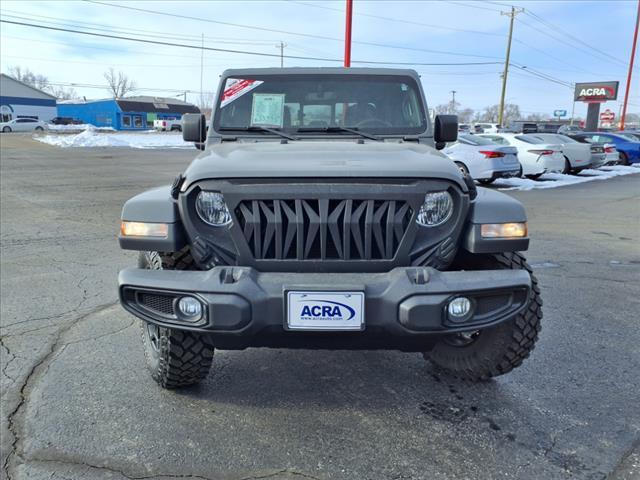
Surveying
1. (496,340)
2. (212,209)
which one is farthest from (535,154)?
(212,209)

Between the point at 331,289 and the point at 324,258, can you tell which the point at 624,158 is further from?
the point at 331,289

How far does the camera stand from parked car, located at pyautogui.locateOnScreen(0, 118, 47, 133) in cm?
4833

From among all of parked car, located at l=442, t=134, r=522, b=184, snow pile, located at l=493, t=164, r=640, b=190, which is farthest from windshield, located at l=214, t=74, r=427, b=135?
snow pile, located at l=493, t=164, r=640, b=190

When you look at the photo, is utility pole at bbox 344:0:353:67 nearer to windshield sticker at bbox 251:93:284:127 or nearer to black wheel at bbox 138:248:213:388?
windshield sticker at bbox 251:93:284:127

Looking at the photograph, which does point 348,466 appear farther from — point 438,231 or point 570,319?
point 570,319

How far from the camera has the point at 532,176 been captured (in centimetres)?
1598

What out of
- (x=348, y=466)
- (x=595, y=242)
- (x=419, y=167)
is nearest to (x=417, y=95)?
(x=419, y=167)

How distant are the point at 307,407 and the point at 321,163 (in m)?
1.40

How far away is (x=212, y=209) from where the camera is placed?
8.57ft

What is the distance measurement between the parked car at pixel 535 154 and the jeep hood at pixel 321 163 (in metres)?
13.3

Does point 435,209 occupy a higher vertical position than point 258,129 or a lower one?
lower

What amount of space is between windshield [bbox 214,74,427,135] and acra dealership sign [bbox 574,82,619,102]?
1769 inches

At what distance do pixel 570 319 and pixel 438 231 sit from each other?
8.07ft

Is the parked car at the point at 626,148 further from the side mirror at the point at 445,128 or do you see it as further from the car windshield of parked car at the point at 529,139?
the side mirror at the point at 445,128
